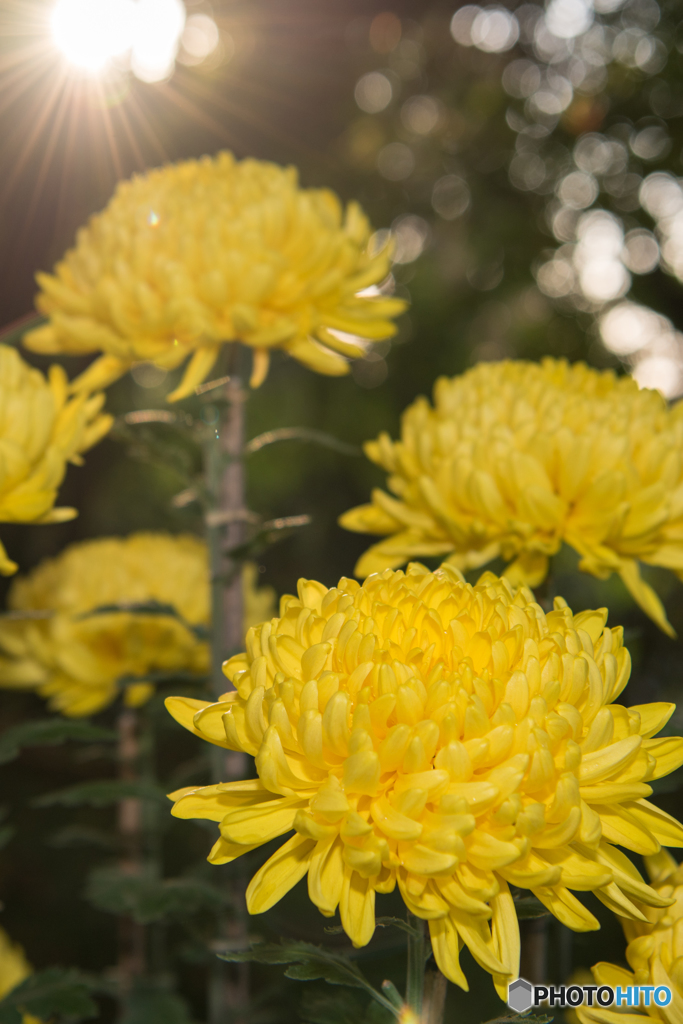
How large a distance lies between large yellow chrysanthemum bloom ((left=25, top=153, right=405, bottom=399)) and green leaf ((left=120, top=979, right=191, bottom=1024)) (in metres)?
0.96

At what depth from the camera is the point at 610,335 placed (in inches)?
97.2

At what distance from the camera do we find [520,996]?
0.68 meters

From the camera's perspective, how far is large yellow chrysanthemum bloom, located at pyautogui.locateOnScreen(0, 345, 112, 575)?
3.06ft

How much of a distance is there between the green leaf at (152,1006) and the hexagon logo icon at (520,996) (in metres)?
0.78

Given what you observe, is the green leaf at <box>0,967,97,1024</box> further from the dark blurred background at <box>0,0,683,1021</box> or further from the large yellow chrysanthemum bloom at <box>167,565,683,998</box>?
the dark blurred background at <box>0,0,683,1021</box>

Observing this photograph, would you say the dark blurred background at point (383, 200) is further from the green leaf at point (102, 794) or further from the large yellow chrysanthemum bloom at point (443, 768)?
the large yellow chrysanthemum bloom at point (443, 768)

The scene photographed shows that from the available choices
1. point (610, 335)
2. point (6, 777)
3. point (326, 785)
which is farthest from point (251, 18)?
point (326, 785)

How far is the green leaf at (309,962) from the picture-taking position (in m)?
0.65

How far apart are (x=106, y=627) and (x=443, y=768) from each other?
42.9 inches

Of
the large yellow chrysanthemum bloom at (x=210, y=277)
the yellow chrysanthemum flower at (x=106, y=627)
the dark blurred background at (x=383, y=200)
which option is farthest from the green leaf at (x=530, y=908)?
the dark blurred background at (x=383, y=200)

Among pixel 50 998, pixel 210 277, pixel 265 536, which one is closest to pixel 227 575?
pixel 265 536

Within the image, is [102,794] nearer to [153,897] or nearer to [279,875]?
[153,897]

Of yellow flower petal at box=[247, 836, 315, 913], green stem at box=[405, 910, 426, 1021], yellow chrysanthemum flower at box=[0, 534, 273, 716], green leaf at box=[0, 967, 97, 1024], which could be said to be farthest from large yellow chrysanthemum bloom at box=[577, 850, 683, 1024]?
yellow chrysanthemum flower at box=[0, 534, 273, 716]

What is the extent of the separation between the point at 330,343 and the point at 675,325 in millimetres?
1486
